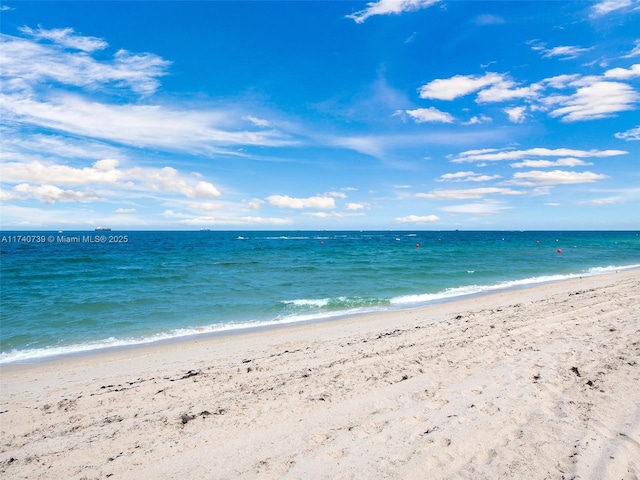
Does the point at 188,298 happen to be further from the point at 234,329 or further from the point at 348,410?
the point at 348,410

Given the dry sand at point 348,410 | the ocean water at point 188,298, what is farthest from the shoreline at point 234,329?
the dry sand at point 348,410

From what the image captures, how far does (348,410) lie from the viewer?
17.7 ft

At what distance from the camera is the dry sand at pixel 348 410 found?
420 cm

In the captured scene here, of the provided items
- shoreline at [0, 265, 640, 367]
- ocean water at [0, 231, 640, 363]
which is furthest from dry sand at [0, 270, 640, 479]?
ocean water at [0, 231, 640, 363]

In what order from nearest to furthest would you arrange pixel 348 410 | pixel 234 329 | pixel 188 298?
pixel 348 410 < pixel 234 329 < pixel 188 298

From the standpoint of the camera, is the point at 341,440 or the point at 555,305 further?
the point at 555,305

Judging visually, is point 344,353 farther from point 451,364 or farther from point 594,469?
point 594,469

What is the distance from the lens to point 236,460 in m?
4.36

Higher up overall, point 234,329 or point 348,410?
point 348,410

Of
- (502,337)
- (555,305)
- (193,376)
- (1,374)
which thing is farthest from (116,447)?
(555,305)

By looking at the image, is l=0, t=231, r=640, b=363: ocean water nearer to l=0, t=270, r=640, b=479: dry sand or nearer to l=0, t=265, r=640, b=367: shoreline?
l=0, t=265, r=640, b=367: shoreline

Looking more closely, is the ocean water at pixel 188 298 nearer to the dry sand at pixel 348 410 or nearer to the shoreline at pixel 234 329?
the shoreline at pixel 234 329

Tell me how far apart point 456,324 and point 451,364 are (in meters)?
3.75

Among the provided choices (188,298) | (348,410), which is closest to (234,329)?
(188,298)
